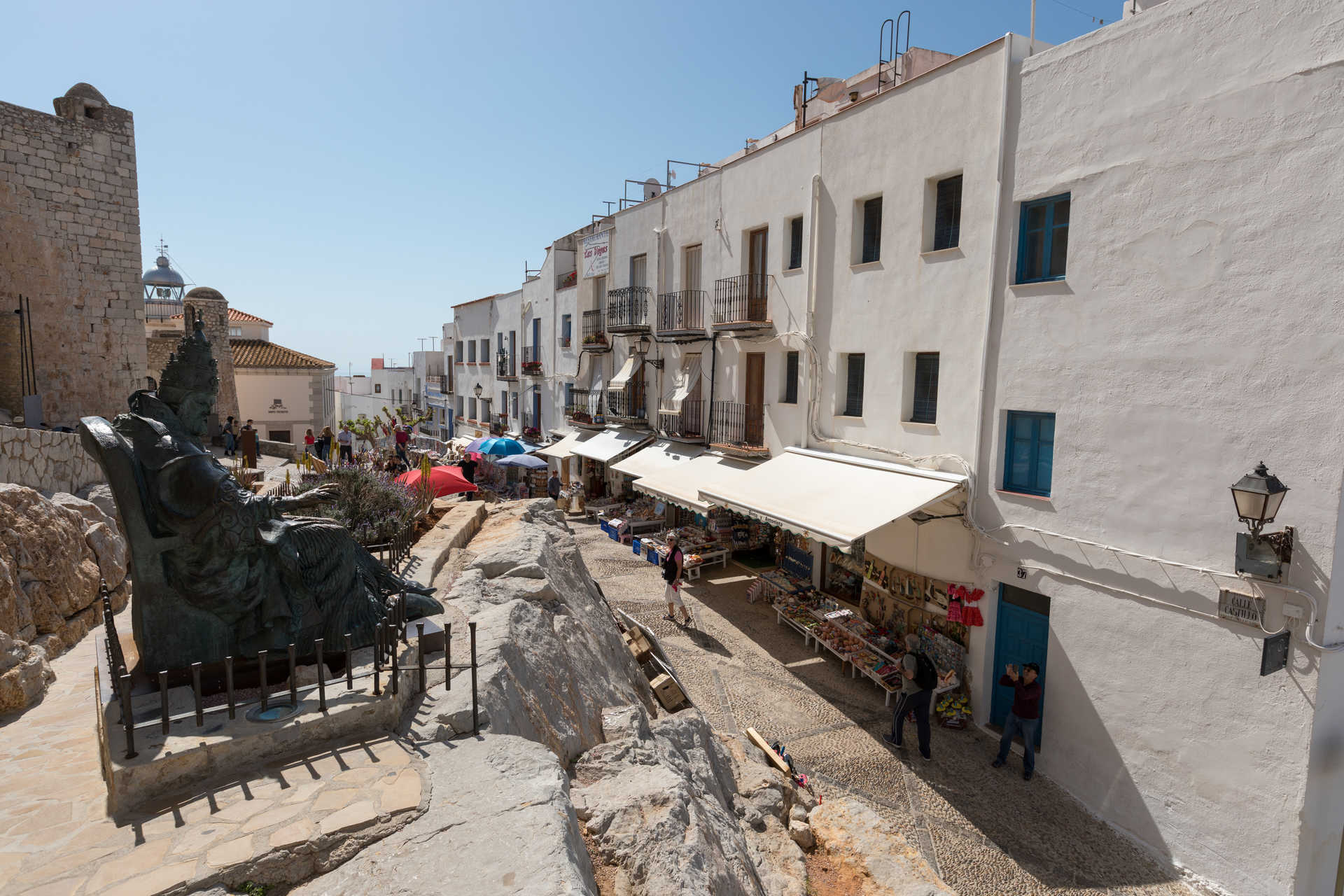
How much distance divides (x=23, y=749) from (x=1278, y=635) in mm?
10517

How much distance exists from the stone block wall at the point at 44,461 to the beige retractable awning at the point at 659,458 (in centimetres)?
1060

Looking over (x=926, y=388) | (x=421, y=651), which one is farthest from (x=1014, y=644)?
(x=421, y=651)

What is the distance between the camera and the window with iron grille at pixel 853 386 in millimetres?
12695

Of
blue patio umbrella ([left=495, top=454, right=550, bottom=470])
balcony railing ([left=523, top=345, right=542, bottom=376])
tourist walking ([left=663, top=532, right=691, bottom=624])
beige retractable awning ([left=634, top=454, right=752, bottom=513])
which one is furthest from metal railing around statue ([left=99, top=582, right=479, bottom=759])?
balcony railing ([left=523, top=345, right=542, bottom=376])

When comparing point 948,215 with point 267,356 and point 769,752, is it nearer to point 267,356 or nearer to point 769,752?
point 769,752

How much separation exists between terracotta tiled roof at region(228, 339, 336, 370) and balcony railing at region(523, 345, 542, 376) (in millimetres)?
11712

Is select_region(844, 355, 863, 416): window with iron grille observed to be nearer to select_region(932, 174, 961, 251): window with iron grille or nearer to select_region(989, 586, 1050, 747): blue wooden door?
select_region(932, 174, 961, 251): window with iron grille

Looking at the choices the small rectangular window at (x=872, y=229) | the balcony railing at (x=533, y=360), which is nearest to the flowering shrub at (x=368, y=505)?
the small rectangular window at (x=872, y=229)

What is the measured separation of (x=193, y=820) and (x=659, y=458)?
1466 cm

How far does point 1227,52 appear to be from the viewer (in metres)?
7.19

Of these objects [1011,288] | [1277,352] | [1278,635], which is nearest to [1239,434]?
[1277,352]

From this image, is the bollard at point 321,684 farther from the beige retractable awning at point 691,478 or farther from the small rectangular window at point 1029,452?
the beige retractable awning at point 691,478

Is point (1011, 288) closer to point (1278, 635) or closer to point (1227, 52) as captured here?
point (1227, 52)

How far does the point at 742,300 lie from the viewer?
611 inches
